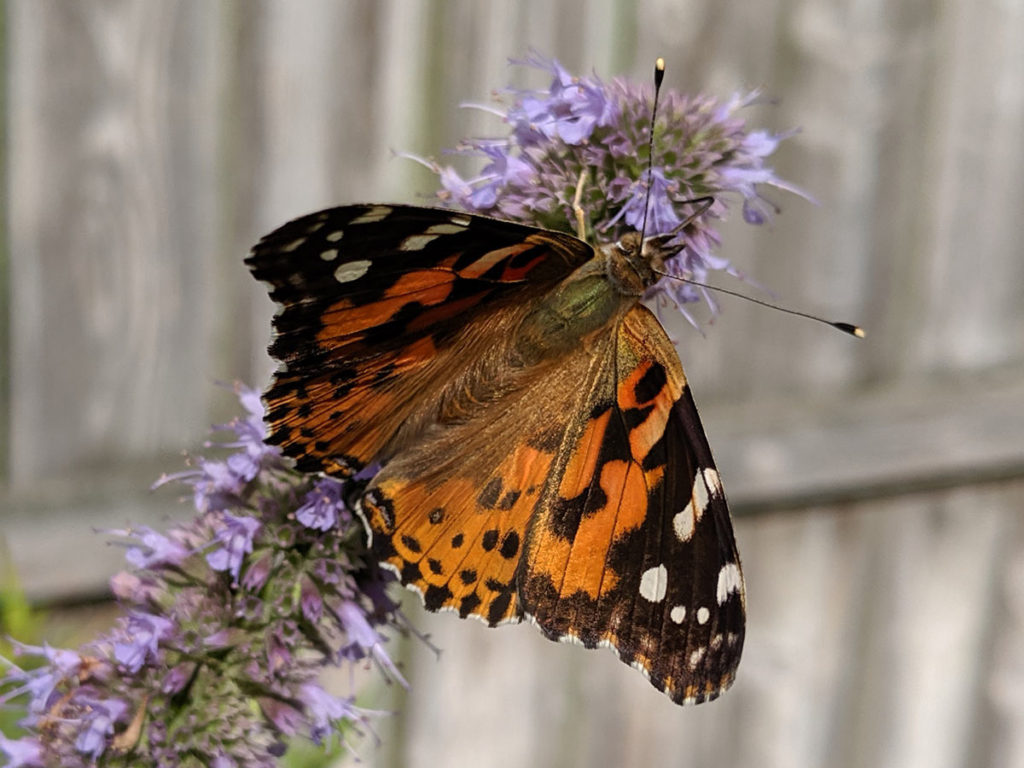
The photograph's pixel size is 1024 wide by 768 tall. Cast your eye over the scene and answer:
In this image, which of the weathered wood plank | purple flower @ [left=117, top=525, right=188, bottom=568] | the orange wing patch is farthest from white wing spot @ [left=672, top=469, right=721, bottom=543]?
the weathered wood plank

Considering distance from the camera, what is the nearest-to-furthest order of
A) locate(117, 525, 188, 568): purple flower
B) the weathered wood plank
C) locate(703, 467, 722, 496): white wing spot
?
locate(703, 467, 722, 496): white wing spot < locate(117, 525, 188, 568): purple flower < the weathered wood plank

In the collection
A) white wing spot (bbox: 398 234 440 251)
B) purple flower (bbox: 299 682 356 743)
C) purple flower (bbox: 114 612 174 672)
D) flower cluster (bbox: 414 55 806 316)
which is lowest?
purple flower (bbox: 299 682 356 743)

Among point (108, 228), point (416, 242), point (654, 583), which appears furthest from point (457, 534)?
point (108, 228)

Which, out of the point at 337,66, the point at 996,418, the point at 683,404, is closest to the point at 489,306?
the point at 683,404

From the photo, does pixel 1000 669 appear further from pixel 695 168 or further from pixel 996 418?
pixel 695 168

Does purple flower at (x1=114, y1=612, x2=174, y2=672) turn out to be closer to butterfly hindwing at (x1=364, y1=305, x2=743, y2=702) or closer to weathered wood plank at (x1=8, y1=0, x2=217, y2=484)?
butterfly hindwing at (x1=364, y1=305, x2=743, y2=702)

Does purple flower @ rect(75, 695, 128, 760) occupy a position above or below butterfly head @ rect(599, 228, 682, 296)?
below

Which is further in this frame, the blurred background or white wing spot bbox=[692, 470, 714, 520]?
the blurred background

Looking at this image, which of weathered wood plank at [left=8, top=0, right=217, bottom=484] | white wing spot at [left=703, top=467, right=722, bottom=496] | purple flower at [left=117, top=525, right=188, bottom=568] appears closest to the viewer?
white wing spot at [left=703, top=467, right=722, bottom=496]
